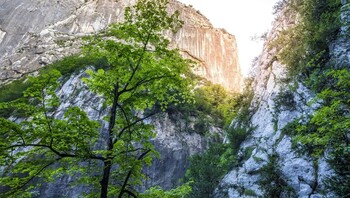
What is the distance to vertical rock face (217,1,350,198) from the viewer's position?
35.3 feet

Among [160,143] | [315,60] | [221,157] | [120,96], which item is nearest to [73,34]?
[160,143]

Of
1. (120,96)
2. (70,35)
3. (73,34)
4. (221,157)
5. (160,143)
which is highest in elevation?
(73,34)

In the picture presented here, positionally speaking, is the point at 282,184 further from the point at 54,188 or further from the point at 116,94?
the point at 54,188

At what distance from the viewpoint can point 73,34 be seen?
41.2 metres

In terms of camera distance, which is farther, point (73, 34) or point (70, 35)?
point (73, 34)

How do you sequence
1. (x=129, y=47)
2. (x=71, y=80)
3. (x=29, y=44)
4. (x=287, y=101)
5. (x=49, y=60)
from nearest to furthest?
(x=129, y=47) → (x=287, y=101) → (x=71, y=80) → (x=49, y=60) → (x=29, y=44)

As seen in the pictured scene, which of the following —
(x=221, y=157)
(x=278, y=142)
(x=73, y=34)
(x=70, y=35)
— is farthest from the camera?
(x=73, y=34)

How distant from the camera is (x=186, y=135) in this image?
23.6m

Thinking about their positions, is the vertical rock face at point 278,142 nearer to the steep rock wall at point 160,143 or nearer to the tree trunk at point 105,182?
the steep rock wall at point 160,143

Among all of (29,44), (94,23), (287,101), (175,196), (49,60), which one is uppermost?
(94,23)

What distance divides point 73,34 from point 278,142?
37070 millimetres

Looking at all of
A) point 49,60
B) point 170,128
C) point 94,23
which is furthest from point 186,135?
point 94,23

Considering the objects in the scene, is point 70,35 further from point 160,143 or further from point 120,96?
point 120,96

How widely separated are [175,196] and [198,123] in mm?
17947
